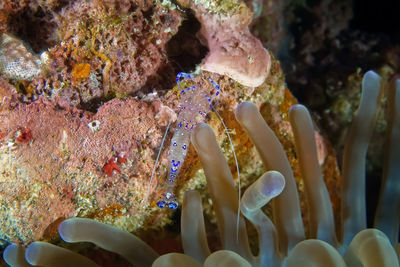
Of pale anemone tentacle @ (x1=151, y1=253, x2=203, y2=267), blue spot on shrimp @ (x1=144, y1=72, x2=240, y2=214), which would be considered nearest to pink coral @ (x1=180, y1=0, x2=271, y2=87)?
blue spot on shrimp @ (x1=144, y1=72, x2=240, y2=214)

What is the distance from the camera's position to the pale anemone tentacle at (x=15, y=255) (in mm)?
2281

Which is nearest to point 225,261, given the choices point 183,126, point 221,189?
point 221,189

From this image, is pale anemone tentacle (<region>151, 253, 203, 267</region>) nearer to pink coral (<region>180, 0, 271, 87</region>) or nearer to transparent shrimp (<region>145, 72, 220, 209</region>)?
transparent shrimp (<region>145, 72, 220, 209</region>)

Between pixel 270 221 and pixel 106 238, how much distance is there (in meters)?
1.25

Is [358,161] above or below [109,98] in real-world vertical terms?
below

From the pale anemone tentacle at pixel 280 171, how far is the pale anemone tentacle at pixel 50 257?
150 centimetres

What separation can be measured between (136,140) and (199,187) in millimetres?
932

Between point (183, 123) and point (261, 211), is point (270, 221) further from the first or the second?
point (183, 123)

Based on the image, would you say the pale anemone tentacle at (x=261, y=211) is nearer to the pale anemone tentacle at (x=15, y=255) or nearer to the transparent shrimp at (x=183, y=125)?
the transparent shrimp at (x=183, y=125)

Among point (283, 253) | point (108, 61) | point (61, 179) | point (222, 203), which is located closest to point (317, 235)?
point (283, 253)

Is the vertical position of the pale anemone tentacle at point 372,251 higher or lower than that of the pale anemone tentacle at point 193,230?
higher

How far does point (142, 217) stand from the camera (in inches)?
107

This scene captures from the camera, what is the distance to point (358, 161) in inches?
116

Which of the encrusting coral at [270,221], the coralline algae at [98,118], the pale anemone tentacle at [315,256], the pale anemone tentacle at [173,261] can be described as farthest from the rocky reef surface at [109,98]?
the pale anemone tentacle at [315,256]
